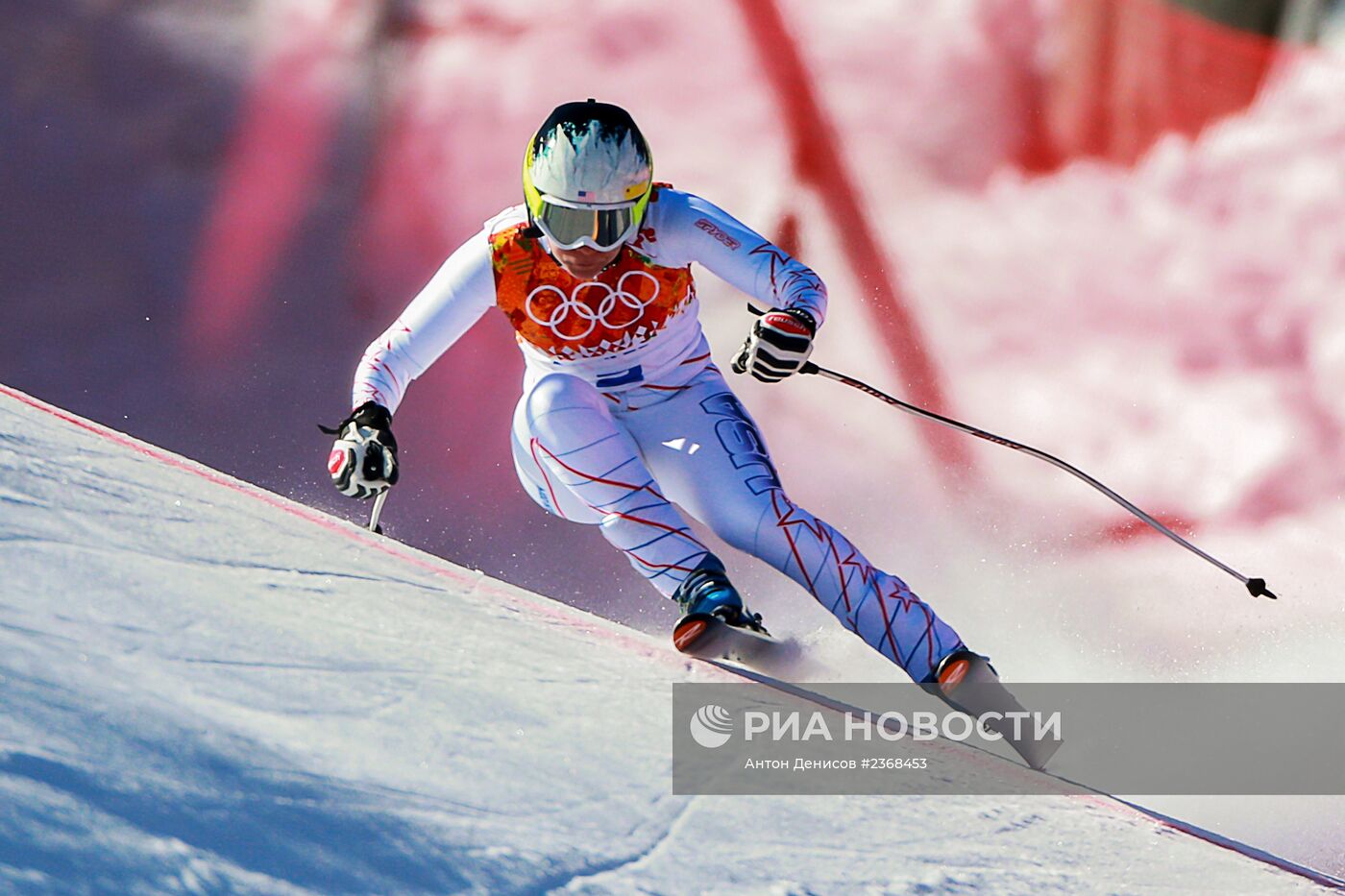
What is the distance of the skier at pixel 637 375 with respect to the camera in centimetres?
233

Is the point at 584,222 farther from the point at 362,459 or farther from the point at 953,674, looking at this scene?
the point at 953,674

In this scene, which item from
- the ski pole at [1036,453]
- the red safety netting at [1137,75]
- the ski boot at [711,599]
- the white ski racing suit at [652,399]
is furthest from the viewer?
the red safety netting at [1137,75]

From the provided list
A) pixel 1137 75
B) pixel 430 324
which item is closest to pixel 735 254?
pixel 430 324

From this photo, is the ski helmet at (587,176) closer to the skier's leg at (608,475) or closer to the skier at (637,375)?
the skier at (637,375)

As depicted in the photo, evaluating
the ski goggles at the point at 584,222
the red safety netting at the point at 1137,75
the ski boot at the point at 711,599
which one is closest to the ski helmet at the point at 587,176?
the ski goggles at the point at 584,222

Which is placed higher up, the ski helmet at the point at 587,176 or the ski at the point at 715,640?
the ski helmet at the point at 587,176

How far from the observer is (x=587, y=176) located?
2.32m

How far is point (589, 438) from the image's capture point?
2.41 m

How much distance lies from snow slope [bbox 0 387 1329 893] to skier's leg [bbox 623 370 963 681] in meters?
0.38

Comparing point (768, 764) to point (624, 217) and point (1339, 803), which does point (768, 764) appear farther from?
point (1339, 803)

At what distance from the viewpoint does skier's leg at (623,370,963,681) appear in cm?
228

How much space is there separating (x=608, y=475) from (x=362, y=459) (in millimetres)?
458

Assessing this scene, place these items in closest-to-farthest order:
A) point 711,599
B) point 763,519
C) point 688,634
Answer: point 688,634 → point 711,599 → point 763,519

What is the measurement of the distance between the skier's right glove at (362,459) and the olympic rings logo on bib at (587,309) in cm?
39
